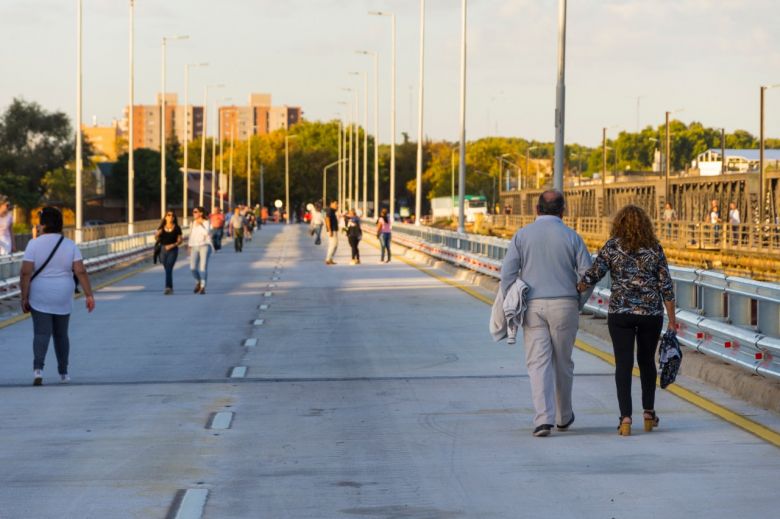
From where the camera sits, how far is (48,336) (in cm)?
1488

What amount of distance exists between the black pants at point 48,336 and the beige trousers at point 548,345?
5615 mm

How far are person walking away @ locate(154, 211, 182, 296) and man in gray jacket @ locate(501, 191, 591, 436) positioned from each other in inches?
810

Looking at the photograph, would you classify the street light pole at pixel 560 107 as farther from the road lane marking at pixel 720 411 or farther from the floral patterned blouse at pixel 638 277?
the floral patterned blouse at pixel 638 277

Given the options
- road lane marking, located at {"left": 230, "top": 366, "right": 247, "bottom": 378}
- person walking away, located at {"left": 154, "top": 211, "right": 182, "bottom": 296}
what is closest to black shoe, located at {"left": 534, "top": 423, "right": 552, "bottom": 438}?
road lane marking, located at {"left": 230, "top": 366, "right": 247, "bottom": 378}

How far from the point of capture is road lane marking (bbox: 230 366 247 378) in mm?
15656

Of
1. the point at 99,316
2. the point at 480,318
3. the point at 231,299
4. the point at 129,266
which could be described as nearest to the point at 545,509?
the point at 480,318

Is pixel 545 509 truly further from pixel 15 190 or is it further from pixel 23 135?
pixel 23 135

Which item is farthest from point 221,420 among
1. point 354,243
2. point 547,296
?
point 354,243

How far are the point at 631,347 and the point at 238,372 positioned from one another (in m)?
5.82

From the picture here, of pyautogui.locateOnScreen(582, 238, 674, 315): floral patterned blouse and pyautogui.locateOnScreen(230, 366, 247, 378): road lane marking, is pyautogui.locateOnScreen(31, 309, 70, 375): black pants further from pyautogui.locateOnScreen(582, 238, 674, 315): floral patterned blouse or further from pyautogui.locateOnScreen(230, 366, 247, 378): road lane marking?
pyautogui.locateOnScreen(582, 238, 674, 315): floral patterned blouse

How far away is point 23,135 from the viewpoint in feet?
445

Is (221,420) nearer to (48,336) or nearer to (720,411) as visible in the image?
(48,336)

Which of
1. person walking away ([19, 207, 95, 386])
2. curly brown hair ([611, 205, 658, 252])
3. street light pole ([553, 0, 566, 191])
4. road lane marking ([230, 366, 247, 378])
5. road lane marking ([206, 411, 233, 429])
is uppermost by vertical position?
street light pole ([553, 0, 566, 191])

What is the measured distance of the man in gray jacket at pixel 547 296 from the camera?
11.0m
